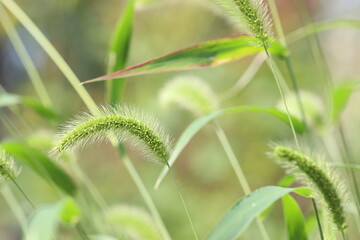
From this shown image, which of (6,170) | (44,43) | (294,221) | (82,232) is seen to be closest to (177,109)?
(44,43)

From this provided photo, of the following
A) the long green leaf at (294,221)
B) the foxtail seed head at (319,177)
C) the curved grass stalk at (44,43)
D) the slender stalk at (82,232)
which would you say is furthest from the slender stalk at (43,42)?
the foxtail seed head at (319,177)

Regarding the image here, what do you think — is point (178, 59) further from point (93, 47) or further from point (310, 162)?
point (93, 47)

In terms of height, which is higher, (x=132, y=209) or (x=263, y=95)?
(x=263, y=95)

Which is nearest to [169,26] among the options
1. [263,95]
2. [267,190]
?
[263,95]

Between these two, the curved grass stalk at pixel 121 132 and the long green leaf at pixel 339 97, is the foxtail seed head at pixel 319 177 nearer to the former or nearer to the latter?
the curved grass stalk at pixel 121 132

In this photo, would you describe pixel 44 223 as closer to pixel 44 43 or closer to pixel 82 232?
pixel 82 232

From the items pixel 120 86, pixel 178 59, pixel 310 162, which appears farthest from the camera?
pixel 120 86

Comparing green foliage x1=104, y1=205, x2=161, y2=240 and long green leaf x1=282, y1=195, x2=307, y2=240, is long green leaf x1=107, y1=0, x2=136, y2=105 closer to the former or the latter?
green foliage x1=104, y1=205, x2=161, y2=240
